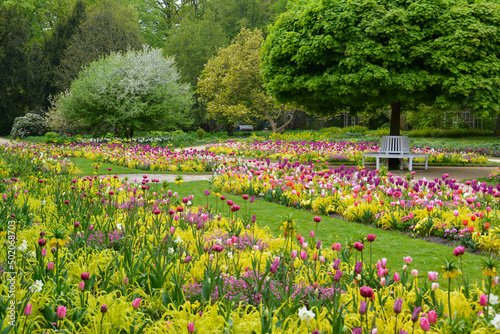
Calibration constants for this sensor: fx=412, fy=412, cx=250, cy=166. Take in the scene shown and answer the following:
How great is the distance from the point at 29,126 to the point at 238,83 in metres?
16.0

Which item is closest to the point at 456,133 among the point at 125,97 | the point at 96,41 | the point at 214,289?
the point at 125,97

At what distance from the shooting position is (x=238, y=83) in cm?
2948

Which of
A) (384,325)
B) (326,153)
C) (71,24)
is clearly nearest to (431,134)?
(326,153)

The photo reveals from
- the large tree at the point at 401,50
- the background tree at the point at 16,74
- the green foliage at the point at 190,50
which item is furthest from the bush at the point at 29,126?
the large tree at the point at 401,50

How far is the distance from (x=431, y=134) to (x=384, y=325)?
88.6ft

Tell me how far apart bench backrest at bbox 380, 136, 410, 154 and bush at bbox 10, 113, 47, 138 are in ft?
86.1

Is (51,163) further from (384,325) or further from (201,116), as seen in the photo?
(201,116)

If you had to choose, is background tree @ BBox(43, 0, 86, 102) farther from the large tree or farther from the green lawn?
the green lawn

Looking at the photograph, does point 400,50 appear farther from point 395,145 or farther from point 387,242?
point 387,242

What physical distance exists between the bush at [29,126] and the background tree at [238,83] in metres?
12.4

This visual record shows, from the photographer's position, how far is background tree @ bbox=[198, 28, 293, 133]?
29047 mm

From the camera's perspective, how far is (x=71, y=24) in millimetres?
35250

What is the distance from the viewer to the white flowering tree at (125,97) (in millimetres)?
20091

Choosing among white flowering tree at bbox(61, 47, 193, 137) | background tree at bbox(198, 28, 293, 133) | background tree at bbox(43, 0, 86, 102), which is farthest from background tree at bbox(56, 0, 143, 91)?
white flowering tree at bbox(61, 47, 193, 137)
